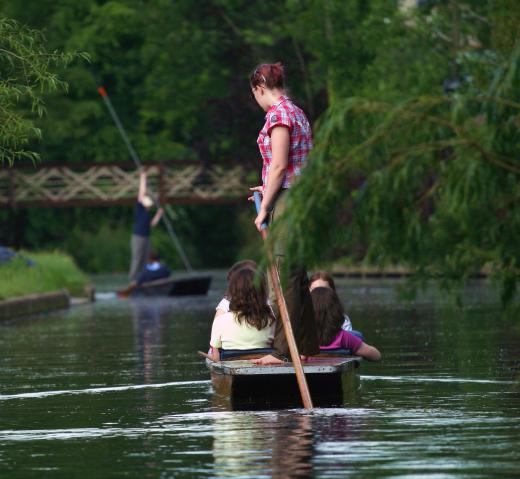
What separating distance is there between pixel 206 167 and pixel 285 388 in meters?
50.3

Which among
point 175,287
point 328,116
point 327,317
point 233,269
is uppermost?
point 328,116

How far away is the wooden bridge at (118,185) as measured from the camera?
205 feet

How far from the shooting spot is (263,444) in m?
10.3

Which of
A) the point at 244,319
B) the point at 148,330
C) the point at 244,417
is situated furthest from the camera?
the point at 148,330

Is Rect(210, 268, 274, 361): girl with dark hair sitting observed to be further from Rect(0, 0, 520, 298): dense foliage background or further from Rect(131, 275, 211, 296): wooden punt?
Rect(131, 275, 211, 296): wooden punt

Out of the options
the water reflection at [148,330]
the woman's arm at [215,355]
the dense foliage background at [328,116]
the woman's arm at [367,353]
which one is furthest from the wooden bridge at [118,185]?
the woman's arm at [215,355]

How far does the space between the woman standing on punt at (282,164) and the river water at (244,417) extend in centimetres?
60

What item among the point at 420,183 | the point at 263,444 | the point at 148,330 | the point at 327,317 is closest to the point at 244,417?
the point at 263,444

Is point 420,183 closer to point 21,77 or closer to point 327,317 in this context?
point 327,317

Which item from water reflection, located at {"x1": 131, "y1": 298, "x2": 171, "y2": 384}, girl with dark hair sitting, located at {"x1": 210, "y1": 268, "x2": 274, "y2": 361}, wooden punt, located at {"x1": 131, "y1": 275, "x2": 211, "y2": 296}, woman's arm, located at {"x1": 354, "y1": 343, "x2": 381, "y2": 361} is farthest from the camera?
wooden punt, located at {"x1": 131, "y1": 275, "x2": 211, "y2": 296}

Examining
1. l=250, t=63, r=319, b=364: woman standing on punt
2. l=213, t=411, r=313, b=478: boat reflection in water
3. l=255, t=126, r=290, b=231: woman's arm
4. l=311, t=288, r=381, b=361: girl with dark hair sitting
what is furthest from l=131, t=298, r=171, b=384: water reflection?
l=213, t=411, r=313, b=478: boat reflection in water

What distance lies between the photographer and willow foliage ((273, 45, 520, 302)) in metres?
9.00

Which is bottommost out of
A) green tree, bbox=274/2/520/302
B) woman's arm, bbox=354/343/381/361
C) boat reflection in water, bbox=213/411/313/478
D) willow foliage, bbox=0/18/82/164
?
boat reflection in water, bbox=213/411/313/478

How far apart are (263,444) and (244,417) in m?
1.62
